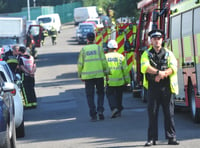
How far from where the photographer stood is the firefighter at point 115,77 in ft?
54.6

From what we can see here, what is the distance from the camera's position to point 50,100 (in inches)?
920

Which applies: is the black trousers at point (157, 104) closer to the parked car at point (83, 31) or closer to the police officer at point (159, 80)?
the police officer at point (159, 80)

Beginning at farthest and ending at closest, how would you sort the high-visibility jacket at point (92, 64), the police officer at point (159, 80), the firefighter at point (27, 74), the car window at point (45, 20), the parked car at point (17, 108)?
the car window at point (45, 20) < the firefighter at point (27, 74) < the high-visibility jacket at point (92, 64) < the parked car at point (17, 108) < the police officer at point (159, 80)

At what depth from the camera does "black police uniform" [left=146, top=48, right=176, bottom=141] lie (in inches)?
451

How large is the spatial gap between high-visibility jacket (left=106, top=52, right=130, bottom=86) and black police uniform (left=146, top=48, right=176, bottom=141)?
5.10m

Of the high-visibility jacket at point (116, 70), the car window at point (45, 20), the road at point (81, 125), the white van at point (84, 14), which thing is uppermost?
the white van at point (84, 14)

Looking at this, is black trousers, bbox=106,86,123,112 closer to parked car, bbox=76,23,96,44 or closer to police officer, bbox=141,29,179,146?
police officer, bbox=141,29,179,146

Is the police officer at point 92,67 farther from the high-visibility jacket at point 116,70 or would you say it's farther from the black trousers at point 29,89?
the black trousers at point 29,89

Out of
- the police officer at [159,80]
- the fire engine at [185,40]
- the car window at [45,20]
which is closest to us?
the police officer at [159,80]

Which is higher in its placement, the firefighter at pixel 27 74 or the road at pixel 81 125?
the firefighter at pixel 27 74

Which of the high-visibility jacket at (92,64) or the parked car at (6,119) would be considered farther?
the high-visibility jacket at (92,64)

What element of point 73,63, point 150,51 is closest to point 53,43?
point 73,63

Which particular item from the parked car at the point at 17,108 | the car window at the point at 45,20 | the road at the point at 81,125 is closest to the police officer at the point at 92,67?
the road at the point at 81,125

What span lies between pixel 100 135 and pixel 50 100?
392 inches
